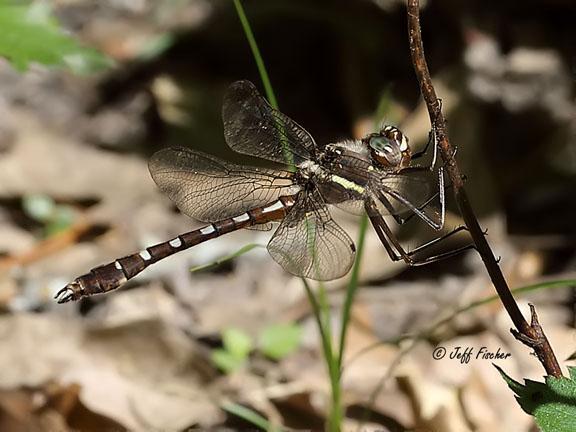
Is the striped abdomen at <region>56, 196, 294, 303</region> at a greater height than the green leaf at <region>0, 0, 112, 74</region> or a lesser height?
lesser

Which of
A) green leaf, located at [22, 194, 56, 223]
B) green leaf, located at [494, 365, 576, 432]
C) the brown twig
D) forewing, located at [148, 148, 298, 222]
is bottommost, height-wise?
green leaf, located at [494, 365, 576, 432]

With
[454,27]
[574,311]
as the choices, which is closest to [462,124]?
[454,27]

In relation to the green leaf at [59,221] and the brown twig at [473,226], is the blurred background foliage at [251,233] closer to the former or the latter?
the green leaf at [59,221]

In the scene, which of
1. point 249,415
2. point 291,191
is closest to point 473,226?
point 291,191

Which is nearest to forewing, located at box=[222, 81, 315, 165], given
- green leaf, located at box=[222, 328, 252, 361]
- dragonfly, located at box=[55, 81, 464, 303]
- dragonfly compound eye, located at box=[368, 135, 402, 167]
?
dragonfly, located at box=[55, 81, 464, 303]

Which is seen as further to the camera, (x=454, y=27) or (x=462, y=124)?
(x=454, y=27)

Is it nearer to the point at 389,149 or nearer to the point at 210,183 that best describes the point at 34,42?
the point at 210,183

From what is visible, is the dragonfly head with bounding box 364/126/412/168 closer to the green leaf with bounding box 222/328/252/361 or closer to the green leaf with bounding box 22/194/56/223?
the green leaf with bounding box 222/328/252/361

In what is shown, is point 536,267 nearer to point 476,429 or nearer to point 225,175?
point 476,429
